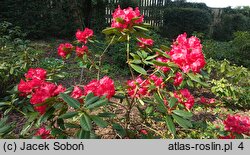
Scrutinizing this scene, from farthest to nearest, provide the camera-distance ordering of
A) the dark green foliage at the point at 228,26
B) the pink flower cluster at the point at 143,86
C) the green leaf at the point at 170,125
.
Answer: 1. the dark green foliage at the point at 228,26
2. the pink flower cluster at the point at 143,86
3. the green leaf at the point at 170,125

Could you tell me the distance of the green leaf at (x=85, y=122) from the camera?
4.25 ft

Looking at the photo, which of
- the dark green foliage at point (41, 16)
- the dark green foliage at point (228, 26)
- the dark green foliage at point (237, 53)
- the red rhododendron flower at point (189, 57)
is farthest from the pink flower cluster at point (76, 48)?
the dark green foliage at point (228, 26)

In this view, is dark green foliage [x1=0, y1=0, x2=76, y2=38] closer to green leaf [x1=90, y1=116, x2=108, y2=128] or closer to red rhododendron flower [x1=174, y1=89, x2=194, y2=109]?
red rhododendron flower [x1=174, y1=89, x2=194, y2=109]

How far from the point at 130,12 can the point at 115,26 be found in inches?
5.8

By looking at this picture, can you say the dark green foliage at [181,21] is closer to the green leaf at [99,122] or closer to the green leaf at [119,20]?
the green leaf at [119,20]

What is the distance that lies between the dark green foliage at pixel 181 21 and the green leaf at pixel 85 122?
10281 millimetres

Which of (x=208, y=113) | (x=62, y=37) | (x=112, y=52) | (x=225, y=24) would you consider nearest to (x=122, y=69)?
(x=112, y=52)

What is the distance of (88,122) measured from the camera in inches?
52.1

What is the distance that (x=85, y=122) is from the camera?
4.33 feet

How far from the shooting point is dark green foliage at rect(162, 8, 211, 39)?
1132 centimetres

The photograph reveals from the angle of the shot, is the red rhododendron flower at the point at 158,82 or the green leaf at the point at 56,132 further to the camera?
the red rhododendron flower at the point at 158,82

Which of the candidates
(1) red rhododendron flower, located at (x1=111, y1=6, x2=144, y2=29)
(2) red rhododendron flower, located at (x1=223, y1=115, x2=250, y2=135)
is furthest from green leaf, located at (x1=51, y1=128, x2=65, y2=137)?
(2) red rhododendron flower, located at (x1=223, y1=115, x2=250, y2=135)

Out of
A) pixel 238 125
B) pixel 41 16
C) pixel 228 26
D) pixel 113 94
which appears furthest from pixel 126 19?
pixel 228 26

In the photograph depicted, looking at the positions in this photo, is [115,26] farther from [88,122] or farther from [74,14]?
[74,14]
